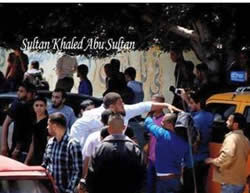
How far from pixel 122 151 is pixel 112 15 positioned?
3.83 metres

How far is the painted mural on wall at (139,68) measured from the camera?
2192 centimetres

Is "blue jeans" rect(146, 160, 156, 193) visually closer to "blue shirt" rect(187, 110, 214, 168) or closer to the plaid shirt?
"blue shirt" rect(187, 110, 214, 168)

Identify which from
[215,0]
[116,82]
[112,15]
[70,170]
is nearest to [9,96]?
[116,82]

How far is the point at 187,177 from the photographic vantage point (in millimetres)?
11641

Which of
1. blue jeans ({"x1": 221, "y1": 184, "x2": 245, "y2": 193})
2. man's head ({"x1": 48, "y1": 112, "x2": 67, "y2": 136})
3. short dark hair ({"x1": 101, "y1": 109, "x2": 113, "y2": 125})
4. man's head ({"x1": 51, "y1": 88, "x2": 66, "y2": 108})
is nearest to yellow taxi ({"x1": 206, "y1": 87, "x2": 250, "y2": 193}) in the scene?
blue jeans ({"x1": 221, "y1": 184, "x2": 245, "y2": 193})

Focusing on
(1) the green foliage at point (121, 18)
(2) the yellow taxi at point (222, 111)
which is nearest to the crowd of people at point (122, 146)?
(2) the yellow taxi at point (222, 111)

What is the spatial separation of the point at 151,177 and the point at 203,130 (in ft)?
3.07

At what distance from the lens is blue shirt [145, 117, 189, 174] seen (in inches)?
425

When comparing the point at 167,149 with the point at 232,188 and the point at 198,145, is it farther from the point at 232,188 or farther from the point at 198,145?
the point at 232,188

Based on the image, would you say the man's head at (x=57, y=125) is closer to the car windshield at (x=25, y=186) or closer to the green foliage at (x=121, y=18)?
the car windshield at (x=25, y=186)

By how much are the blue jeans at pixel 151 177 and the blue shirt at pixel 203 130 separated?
48 centimetres

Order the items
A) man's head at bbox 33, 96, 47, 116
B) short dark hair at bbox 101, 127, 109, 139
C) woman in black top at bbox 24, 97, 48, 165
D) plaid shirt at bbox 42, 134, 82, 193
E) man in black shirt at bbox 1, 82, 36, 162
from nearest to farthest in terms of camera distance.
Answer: plaid shirt at bbox 42, 134, 82, 193
short dark hair at bbox 101, 127, 109, 139
woman in black top at bbox 24, 97, 48, 165
man's head at bbox 33, 96, 47, 116
man in black shirt at bbox 1, 82, 36, 162

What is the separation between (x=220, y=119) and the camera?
11.8 m

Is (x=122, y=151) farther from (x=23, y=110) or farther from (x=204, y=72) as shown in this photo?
(x=204, y=72)
